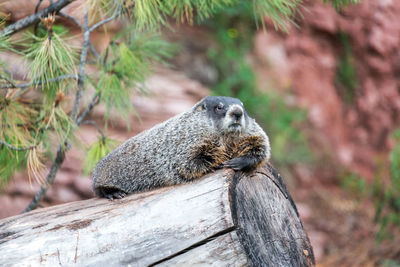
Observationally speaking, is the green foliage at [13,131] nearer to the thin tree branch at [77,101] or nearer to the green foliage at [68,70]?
the green foliage at [68,70]

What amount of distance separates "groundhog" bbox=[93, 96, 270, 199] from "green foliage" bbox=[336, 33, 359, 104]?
24.1 feet

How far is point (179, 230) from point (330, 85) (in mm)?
8275

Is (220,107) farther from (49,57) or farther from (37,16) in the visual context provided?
(37,16)

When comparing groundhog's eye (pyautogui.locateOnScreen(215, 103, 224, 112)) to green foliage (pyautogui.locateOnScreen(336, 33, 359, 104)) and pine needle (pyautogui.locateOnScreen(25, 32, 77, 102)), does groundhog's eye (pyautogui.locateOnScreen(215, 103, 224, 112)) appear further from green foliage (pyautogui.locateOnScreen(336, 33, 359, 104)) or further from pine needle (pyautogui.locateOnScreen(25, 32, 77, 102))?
green foliage (pyautogui.locateOnScreen(336, 33, 359, 104))

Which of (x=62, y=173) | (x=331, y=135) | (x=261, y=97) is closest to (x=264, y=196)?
(x=62, y=173)

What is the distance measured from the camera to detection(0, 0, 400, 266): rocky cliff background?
8.50 metres

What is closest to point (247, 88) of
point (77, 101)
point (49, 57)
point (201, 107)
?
point (77, 101)

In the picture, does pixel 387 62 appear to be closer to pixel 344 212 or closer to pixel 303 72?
pixel 303 72

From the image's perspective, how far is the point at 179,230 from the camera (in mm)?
2557

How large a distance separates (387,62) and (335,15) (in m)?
1.60

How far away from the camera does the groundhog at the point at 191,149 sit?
10.2 ft

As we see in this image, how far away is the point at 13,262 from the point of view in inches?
107

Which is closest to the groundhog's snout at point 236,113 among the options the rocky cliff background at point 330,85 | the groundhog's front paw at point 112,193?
the groundhog's front paw at point 112,193

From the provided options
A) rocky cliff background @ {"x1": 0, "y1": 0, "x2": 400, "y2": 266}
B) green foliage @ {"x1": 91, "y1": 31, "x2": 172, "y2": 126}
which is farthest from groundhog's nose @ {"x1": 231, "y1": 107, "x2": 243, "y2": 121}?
rocky cliff background @ {"x1": 0, "y1": 0, "x2": 400, "y2": 266}
